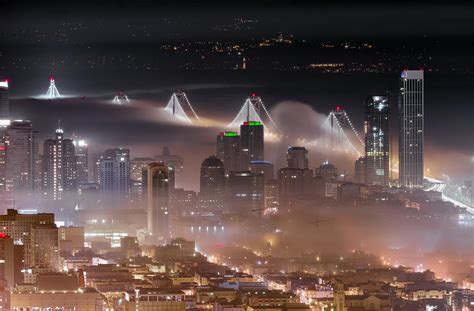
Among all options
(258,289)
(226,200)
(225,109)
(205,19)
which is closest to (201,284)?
(258,289)

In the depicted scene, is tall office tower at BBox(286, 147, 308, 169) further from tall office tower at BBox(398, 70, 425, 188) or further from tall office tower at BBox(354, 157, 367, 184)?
tall office tower at BBox(398, 70, 425, 188)

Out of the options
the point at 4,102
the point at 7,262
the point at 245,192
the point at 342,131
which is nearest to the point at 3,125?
the point at 4,102

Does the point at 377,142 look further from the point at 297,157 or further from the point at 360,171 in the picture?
the point at 297,157

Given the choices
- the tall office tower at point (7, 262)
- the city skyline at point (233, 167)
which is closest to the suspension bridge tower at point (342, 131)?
the city skyline at point (233, 167)

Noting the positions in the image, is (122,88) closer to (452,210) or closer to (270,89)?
(270,89)

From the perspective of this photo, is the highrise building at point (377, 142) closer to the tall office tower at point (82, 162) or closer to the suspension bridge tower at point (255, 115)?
the suspension bridge tower at point (255, 115)
